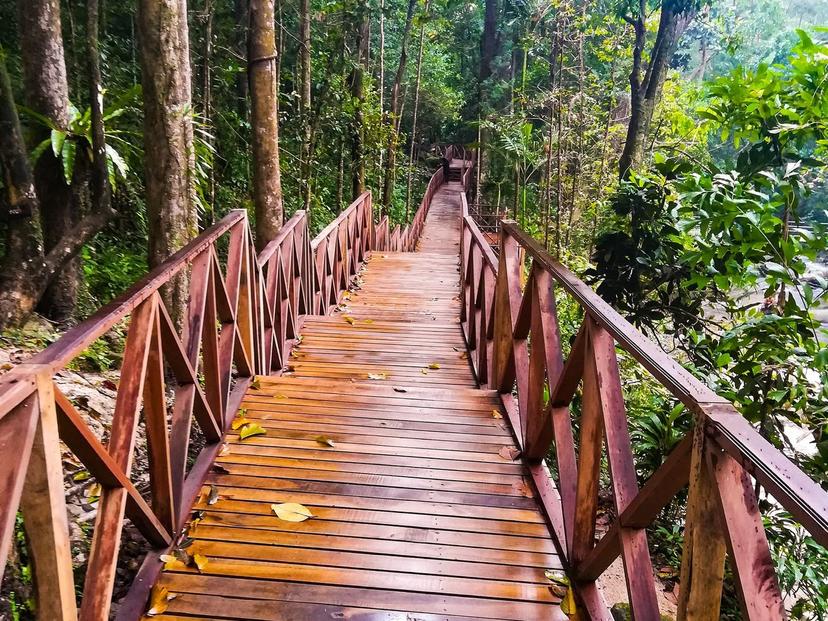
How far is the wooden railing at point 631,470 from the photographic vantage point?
3.55 ft

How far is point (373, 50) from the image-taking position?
19.4 meters

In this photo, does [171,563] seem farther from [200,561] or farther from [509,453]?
[509,453]

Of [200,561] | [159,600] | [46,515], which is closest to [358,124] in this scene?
[200,561]

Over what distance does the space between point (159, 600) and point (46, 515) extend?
76 cm

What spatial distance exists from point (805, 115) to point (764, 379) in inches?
54.8

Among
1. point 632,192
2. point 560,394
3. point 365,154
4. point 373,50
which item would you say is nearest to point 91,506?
point 560,394

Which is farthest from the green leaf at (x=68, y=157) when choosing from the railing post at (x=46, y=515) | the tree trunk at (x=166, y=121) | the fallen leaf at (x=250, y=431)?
the railing post at (x=46, y=515)

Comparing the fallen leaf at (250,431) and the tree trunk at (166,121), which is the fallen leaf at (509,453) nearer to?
the fallen leaf at (250,431)

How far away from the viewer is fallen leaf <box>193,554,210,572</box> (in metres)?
2.08

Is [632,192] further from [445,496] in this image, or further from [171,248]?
[171,248]

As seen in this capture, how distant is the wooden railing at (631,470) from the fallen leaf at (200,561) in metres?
Result: 1.32

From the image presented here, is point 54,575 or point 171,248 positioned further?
point 171,248

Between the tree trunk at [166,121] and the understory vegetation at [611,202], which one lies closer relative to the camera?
the understory vegetation at [611,202]

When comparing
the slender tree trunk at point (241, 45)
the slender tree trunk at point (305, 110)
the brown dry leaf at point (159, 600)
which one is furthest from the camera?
the slender tree trunk at point (241, 45)
